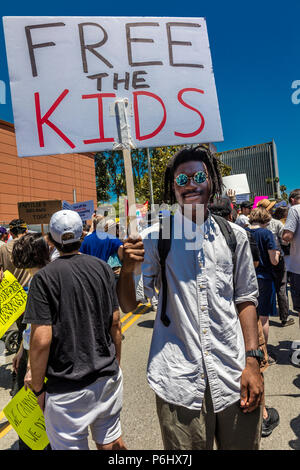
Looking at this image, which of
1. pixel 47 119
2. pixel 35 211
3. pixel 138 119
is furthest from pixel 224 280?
pixel 35 211

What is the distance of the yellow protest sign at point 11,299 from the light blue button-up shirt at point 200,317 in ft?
6.27

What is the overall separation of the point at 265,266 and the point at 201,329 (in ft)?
9.66

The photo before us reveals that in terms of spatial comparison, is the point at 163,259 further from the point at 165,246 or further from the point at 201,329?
the point at 201,329

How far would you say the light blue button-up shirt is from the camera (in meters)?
1.60

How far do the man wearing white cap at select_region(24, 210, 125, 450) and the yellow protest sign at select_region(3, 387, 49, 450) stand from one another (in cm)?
35

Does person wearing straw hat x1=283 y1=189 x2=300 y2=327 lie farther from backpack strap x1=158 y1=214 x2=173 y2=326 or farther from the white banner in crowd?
backpack strap x1=158 y1=214 x2=173 y2=326

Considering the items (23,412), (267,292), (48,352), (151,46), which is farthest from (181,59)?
(267,292)

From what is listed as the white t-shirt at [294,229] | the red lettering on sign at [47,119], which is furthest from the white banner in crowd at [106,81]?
the white t-shirt at [294,229]

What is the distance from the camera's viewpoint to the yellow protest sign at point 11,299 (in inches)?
127

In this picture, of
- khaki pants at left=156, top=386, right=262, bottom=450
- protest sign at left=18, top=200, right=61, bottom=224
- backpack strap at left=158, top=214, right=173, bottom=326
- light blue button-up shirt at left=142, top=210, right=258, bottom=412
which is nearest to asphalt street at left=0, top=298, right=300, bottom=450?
khaki pants at left=156, top=386, right=262, bottom=450

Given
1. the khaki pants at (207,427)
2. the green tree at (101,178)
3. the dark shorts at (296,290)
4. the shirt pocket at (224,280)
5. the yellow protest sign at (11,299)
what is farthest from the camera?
the green tree at (101,178)

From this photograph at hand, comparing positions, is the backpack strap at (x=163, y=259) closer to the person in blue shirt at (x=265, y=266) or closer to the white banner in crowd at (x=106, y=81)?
the white banner in crowd at (x=106, y=81)

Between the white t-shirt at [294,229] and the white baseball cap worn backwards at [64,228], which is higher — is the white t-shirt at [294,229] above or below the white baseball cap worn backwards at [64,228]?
below

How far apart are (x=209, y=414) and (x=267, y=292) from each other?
288 cm
